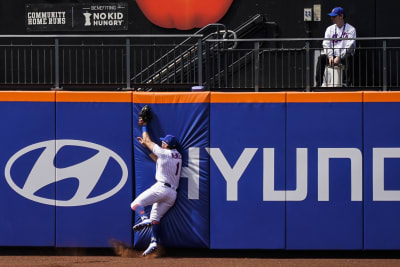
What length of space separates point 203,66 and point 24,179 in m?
3.81

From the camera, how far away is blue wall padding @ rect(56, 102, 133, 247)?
13438mm

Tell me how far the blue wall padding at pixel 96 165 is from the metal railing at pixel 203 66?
2.19 feet

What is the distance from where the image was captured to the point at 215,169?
44.0 feet

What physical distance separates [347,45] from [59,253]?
6.05m

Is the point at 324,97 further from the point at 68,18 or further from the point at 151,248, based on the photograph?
the point at 68,18

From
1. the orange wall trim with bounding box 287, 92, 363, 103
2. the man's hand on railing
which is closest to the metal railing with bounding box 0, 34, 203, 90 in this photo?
the orange wall trim with bounding box 287, 92, 363, 103

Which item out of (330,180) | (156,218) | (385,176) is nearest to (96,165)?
(156,218)

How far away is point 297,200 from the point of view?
13.3m

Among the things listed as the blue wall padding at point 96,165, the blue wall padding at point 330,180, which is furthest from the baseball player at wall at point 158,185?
the blue wall padding at point 330,180

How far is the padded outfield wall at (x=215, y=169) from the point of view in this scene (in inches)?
522

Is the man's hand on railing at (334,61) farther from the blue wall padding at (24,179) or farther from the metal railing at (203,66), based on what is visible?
the blue wall padding at (24,179)

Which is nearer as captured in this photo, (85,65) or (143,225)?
(143,225)

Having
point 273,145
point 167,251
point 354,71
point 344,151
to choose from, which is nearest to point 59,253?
point 167,251

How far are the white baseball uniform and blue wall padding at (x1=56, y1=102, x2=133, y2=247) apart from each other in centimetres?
39
